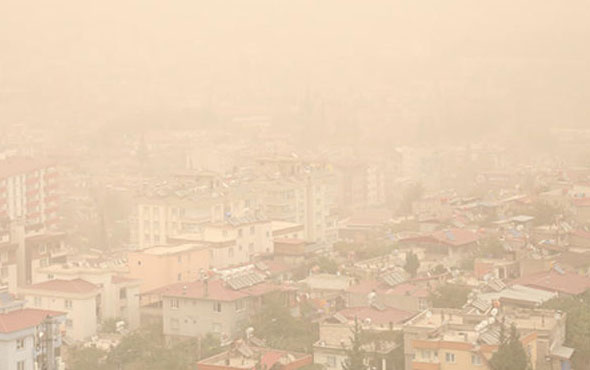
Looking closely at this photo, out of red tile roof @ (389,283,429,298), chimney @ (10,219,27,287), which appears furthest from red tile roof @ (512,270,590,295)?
chimney @ (10,219,27,287)

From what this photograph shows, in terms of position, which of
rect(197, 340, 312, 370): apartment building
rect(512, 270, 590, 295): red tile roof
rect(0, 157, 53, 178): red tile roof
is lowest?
rect(197, 340, 312, 370): apartment building

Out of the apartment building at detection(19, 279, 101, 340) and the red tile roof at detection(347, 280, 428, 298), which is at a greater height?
the red tile roof at detection(347, 280, 428, 298)

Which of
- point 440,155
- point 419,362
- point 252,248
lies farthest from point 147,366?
point 440,155

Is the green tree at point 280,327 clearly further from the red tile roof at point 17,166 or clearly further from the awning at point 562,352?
the red tile roof at point 17,166

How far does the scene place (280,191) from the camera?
21719mm

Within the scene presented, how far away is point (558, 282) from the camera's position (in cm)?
1270

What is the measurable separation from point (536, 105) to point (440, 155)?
53.2 ft

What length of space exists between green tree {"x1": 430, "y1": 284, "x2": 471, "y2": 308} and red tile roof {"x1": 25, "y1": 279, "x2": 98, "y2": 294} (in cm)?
380

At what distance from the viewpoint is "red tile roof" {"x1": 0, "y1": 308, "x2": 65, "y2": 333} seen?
34.9 ft

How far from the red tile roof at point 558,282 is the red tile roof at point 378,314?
144cm

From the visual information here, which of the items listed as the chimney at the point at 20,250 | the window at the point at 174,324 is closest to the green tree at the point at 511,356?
the window at the point at 174,324

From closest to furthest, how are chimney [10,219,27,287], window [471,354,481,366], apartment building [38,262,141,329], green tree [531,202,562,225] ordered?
window [471,354,481,366] < apartment building [38,262,141,329] < chimney [10,219,27,287] < green tree [531,202,562,225]

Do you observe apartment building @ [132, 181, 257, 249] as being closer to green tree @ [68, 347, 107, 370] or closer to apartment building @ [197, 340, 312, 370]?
green tree @ [68, 347, 107, 370]

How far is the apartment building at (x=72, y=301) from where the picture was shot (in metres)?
13.6
